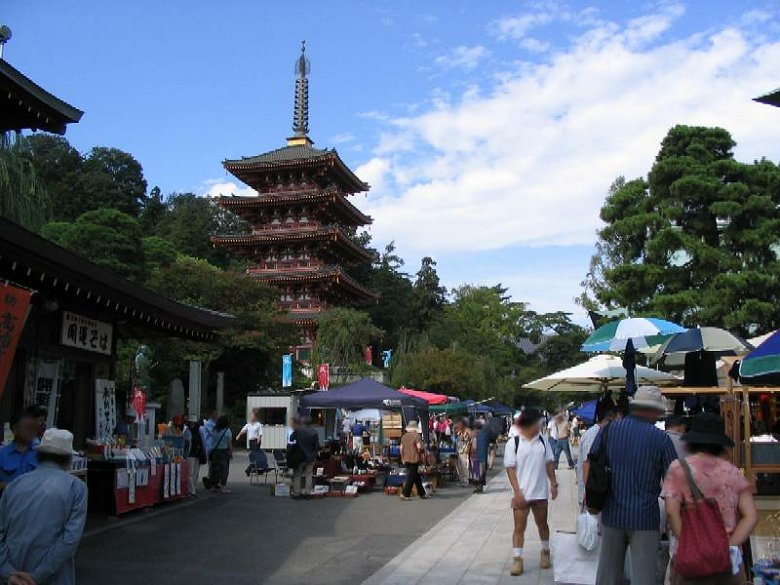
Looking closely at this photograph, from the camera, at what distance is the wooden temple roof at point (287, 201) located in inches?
1745

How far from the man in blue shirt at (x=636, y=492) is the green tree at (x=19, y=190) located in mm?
12801

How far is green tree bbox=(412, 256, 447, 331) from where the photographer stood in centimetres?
7038

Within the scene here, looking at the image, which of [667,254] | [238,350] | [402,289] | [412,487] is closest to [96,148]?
[402,289]

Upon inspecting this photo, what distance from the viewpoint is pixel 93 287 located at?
10.7 metres

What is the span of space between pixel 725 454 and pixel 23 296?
669 cm

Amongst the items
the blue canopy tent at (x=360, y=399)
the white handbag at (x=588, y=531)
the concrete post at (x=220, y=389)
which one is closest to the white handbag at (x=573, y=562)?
the white handbag at (x=588, y=531)

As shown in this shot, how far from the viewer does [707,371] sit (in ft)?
32.6

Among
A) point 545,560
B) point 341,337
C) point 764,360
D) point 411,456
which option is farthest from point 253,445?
point 341,337

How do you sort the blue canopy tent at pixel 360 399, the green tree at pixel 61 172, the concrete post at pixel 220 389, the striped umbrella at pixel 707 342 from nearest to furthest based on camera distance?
the striped umbrella at pixel 707 342, the blue canopy tent at pixel 360 399, the concrete post at pixel 220 389, the green tree at pixel 61 172

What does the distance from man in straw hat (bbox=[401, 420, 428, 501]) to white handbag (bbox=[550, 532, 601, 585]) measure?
7722mm

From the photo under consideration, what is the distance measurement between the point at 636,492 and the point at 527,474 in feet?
8.49

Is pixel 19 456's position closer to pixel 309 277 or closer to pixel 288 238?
pixel 309 277

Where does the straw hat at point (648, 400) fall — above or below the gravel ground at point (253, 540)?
above

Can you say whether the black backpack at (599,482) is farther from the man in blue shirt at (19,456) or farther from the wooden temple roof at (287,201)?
the wooden temple roof at (287,201)
